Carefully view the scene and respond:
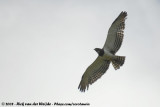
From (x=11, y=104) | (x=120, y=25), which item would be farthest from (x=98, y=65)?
(x=11, y=104)

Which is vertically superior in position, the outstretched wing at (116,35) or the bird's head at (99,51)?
the outstretched wing at (116,35)

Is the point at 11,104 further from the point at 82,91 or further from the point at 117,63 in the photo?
the point at 117,63

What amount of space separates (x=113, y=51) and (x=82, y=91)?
114 inches

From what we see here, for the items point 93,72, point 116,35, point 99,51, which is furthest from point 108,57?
point 93,72

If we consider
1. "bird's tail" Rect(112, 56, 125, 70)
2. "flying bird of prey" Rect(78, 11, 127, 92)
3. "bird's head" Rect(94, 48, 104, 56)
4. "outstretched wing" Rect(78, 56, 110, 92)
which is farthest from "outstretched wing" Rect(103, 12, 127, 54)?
"outstretched wing" Rect(78, 56, 110, 92)

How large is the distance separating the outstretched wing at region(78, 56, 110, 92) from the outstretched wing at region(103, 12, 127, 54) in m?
0.93

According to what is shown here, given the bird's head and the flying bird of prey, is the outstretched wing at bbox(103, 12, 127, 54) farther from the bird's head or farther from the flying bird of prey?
the bird's head

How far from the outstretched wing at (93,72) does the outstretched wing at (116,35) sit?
93 centimetres

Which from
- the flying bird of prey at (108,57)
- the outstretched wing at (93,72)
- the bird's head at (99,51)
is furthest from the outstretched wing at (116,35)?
the outstretched wing at (93,72)

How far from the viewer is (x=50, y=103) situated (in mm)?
30766

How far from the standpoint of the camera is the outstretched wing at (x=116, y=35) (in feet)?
100

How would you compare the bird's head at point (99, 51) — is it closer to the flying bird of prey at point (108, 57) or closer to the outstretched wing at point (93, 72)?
the flying bird of prey at point (108, 57)

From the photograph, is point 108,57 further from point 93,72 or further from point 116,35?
point 93,72

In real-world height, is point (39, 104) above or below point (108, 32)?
below
